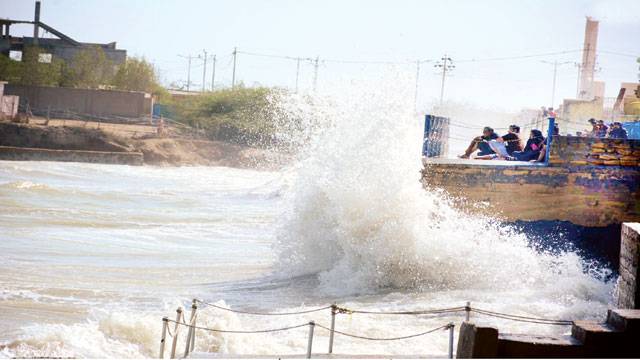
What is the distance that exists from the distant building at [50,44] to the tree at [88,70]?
1471 mm

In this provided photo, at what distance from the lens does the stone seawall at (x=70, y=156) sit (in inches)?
1756

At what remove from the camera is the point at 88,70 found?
64.7 m

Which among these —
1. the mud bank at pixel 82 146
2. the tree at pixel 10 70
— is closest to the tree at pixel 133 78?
the tree at pixel 10 70

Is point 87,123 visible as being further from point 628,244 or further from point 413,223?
point 628,244

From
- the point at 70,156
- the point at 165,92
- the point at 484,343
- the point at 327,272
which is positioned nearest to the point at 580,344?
the point at 484,343

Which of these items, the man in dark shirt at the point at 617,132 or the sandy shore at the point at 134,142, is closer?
the man in dark shirt at the point at 617,132

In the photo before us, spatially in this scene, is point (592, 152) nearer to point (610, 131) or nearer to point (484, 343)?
point (610, 131)

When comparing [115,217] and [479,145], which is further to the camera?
[115,217]

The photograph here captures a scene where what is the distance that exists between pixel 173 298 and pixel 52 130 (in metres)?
37.0

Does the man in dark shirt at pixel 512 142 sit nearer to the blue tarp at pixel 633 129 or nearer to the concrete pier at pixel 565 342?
the blue tarp at pixel 633 129

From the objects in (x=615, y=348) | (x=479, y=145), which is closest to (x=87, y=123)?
(x=479, y=145)

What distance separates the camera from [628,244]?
8461 mm

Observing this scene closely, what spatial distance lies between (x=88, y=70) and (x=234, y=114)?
1198 centimetres

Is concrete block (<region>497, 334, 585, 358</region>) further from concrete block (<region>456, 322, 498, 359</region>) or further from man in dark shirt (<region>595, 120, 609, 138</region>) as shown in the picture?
man in dark shirt (<region>595, 120, 609, 138</region>)
